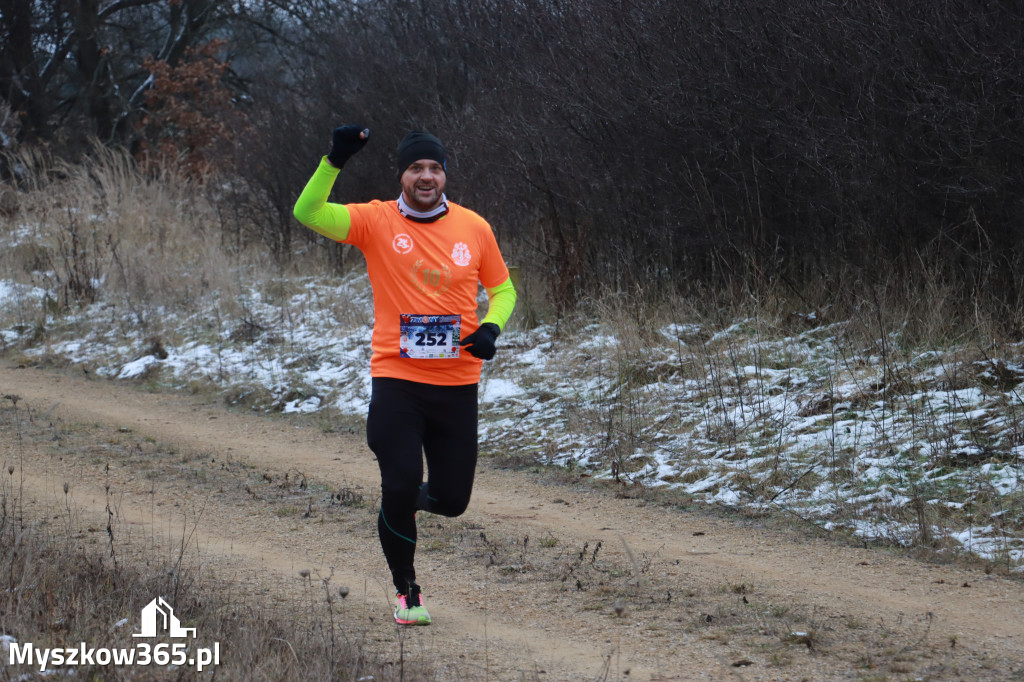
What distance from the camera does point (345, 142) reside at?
464 centimetres

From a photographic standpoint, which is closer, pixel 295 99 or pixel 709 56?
pixel 709 56

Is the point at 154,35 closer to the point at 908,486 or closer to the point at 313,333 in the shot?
the point at 313,333

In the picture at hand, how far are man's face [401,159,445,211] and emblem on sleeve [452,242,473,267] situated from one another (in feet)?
0.69

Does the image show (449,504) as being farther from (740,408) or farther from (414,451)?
(740,408)

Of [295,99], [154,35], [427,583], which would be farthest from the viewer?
[154,35]

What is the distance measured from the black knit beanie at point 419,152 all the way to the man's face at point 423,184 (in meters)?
0.02

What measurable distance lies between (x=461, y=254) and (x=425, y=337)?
1.35ft

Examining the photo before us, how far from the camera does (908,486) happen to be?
6.84 metres

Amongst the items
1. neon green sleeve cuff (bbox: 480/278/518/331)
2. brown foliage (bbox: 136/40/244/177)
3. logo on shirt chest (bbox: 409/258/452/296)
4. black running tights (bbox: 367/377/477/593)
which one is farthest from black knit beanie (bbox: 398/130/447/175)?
brown foliage (bbox: 136/40/244/177)

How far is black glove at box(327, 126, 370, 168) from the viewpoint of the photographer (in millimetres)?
4629

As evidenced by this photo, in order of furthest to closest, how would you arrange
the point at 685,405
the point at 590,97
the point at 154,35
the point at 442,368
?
the point at 154,35 < the point at 590,97 < the point at 685,405 < the point at 442,368

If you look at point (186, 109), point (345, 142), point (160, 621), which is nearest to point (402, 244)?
point (345, 142)

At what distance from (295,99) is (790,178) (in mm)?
11144

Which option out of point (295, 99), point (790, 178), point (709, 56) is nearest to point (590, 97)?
point (709, 56)
